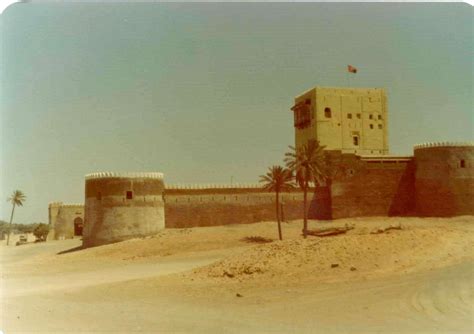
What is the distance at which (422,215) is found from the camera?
37188 millimetres

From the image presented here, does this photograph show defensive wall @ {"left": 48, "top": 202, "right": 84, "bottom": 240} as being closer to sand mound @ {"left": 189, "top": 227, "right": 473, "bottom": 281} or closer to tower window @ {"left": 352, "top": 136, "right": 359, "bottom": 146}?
tower window @ {"left": 352, "top": 136, "right": 359, "bottom": 146}

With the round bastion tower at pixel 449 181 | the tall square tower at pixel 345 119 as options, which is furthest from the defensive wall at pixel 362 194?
the tall square tower at pixel 345 119

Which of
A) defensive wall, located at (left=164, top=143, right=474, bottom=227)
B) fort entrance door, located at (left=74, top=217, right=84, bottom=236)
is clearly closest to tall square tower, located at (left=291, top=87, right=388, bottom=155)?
defensive wall, located at (left=164, top=143, right=474, bottom=227)

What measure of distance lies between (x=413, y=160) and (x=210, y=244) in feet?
54.3

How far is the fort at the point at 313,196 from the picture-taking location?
33906 millimetres

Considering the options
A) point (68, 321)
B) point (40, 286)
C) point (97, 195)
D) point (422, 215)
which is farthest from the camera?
point (422, 215)

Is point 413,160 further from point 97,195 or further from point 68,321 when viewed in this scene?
point 68,321

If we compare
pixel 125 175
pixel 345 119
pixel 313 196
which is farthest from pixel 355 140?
pixel 125 175

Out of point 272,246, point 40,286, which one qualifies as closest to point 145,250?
point 40,286

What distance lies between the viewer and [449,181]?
36219 mm

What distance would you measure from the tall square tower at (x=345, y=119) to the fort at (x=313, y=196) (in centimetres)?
1107

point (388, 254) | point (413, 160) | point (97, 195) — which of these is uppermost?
point (413, 160)

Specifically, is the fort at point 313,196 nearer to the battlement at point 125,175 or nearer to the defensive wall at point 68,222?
the battlement at point 125,175

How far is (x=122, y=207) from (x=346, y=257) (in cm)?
1960
